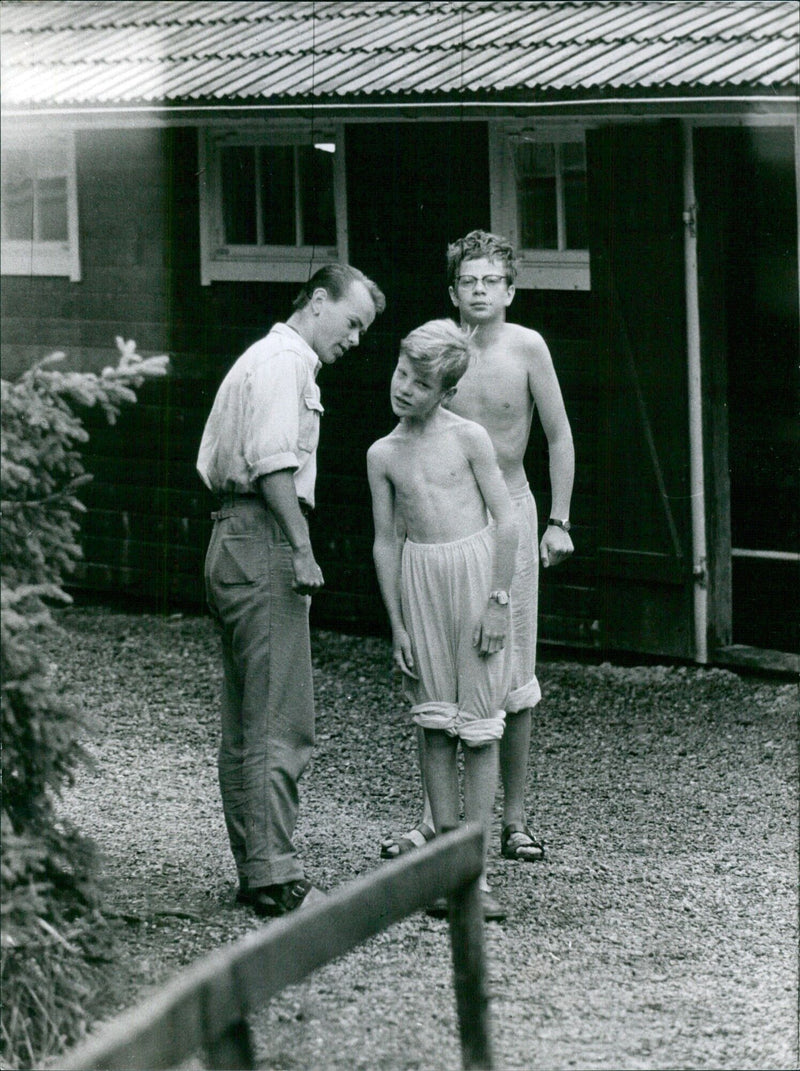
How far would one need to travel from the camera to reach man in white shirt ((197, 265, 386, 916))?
5316mm

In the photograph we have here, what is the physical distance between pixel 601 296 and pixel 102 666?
3405 mm

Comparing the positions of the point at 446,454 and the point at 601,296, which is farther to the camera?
the point at 601,296

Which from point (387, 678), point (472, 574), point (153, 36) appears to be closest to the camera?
point (472, 574)

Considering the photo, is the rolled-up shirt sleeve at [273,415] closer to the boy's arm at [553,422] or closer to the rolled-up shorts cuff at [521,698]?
the boy's arm at [553,422]

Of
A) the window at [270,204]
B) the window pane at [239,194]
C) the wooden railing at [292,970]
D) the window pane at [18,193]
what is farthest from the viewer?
the window pane at [18,193]

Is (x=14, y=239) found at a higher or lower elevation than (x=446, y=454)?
higher

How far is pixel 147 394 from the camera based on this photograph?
11.3 m

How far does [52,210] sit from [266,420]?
712cm

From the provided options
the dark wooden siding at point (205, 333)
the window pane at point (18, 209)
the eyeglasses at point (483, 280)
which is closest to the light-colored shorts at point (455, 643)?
the eyeglasses at point (483, 280)

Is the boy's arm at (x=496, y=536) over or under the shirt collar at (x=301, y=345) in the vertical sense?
under

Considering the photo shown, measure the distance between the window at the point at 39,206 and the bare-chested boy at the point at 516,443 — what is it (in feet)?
19.8

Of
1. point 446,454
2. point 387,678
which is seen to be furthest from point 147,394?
point 446,454

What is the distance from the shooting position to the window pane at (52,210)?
11742mm

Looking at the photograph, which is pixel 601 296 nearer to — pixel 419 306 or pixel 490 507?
pixel 419 306
